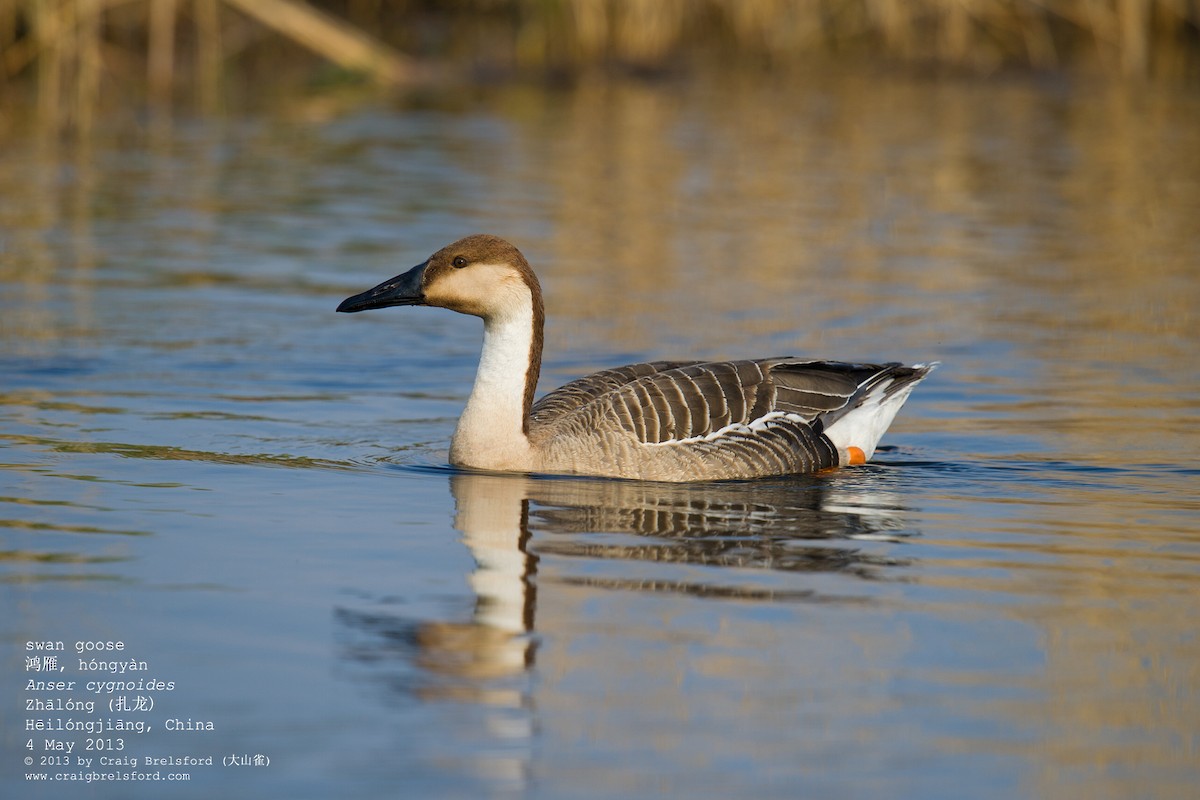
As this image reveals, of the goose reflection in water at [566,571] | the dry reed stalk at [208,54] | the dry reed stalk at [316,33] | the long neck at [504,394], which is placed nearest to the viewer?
Result: the goose reflection in water at [566,571]

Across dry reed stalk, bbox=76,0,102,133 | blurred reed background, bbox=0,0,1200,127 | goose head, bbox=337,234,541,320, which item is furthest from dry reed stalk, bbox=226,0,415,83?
goose head, bbox=337,234,541,320

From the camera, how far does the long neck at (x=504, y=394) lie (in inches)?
377

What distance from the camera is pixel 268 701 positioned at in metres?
5.85

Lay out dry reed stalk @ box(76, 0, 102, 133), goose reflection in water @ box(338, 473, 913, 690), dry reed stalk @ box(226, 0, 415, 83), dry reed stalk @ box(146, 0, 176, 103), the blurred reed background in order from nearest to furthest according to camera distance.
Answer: goose reflection in water @ box(338, 473, 913, 690) → dry reed stalk @ box(76, 0, 102, 133) → dry reed stalk @ box(226, 0, 415, 83) → dry reed stalk @ box(146, 0, 176, 103) → the blurred reed background

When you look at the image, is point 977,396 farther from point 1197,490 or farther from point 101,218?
point 101,218

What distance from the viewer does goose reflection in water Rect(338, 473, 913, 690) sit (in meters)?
6.36

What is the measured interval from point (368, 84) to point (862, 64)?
9069 mm

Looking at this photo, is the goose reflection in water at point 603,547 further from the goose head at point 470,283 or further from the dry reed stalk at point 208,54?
the dry reed stalk at point 208,54

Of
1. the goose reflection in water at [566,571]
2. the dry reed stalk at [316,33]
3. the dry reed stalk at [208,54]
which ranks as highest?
the dry reed stalk at [208,54]

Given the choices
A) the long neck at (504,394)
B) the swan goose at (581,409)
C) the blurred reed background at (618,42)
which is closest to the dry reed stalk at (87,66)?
the blurred reed background at (618,42)

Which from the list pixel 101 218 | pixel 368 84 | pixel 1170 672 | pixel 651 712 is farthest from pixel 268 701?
pixel 368 84

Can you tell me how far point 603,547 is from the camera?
26.2ft

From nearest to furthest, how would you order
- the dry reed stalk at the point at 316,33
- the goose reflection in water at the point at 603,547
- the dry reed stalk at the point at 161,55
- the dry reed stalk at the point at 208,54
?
the goose reflection in water at the point at 603,547
the dry reed stalk at the point at 316,33
the dry reed stalk at the point at 208,54
the dry reed stalk at the point at 161,55

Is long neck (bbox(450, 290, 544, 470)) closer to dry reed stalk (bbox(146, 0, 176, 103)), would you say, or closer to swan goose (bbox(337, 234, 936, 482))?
swan goose (bbox(337, 234, 936, 482))
